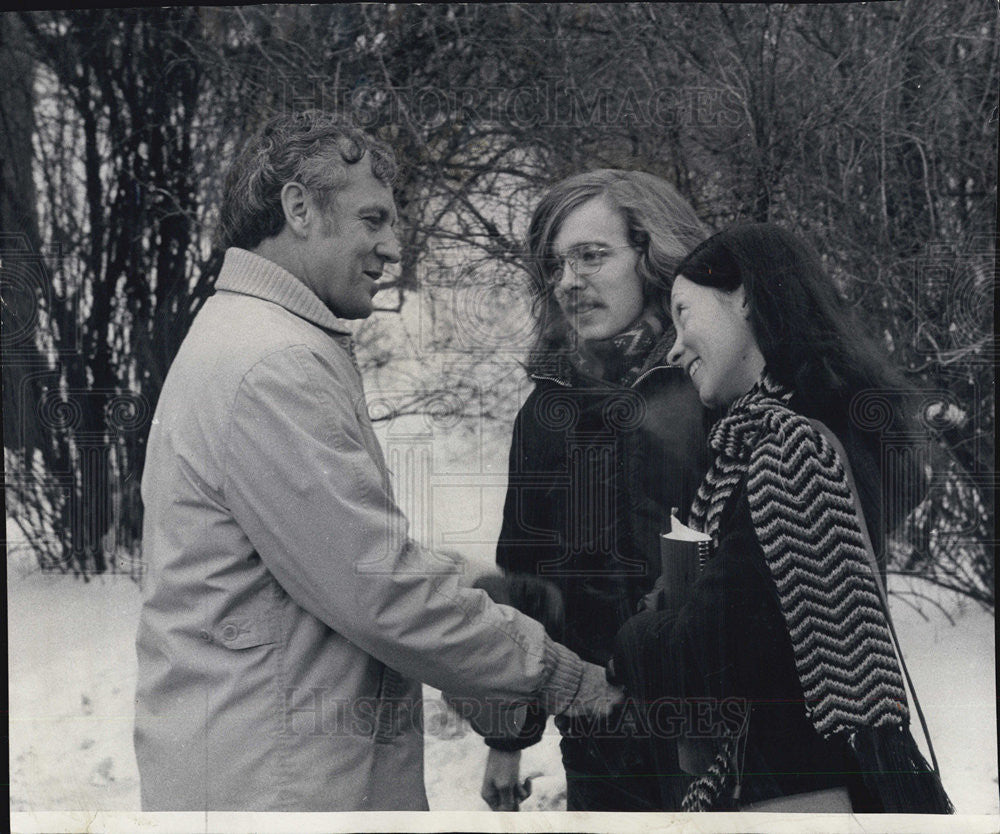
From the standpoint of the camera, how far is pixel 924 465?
3.29 m

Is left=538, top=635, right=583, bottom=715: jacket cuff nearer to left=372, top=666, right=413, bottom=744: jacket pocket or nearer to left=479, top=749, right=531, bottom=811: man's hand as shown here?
left=479, top=749, right=531, bottom=811: man's hand

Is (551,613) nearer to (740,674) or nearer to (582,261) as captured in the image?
(740,674)

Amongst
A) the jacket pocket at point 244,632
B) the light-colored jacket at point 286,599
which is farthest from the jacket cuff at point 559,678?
the jacket pocket at point 244,632

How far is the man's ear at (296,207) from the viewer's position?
320 centimetres

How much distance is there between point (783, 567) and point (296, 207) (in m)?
1.74

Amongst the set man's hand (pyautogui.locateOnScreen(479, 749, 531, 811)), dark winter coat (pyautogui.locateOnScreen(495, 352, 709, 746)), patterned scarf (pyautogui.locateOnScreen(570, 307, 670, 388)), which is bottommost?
man's hand (pyautogui.locateOnScreen(479, 749, 531, 811))

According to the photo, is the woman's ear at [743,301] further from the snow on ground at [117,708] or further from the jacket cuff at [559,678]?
the jacket cuff at [559,678]

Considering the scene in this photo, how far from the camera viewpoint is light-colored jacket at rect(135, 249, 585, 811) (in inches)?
119

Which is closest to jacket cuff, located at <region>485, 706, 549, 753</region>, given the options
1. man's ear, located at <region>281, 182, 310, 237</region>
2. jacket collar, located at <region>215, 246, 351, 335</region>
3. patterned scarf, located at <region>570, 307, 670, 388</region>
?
patterned scarf, located at <region>570, 307, 670, 388</region>

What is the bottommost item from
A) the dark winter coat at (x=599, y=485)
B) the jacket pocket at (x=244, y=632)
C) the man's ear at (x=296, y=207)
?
the jacket pocket at (x=244, y=632)

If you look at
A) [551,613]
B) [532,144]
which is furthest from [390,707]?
[532,144]

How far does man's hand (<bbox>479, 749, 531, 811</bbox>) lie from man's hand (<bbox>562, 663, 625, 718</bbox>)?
0.24 m

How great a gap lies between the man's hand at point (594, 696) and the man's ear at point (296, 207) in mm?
1521

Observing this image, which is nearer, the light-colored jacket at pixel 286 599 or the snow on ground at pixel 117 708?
the light-colored jacket at pixel 286 599
